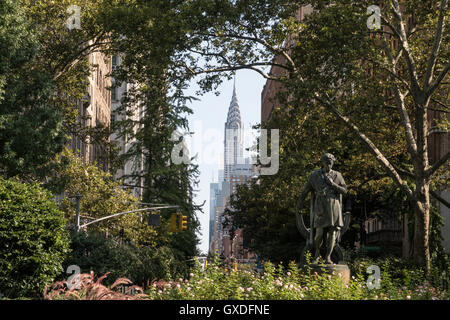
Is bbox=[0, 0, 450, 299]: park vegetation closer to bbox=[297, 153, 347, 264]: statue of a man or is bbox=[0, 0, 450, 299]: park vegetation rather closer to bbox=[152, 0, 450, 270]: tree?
bbox=[152, 0, 450, 270]: tree

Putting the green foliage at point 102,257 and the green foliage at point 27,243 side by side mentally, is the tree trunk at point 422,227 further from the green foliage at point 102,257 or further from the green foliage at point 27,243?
the green foliage at point 27,243

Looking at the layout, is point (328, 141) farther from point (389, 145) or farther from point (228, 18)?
point (228, 18)

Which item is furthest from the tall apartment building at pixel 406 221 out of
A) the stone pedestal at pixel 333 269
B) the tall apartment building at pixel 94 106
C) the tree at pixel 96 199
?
the tall apartment building at pixel 94 106

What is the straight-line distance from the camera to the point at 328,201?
57.0ft

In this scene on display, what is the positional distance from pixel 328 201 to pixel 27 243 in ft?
24.3

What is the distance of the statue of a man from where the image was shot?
17.3m

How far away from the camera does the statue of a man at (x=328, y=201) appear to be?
1734 centimetres

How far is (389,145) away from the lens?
103 feet

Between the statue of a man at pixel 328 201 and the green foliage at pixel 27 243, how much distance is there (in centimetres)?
652

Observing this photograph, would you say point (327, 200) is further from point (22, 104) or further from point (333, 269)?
point (22, 104)

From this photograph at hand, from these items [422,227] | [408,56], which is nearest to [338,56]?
[408,56]

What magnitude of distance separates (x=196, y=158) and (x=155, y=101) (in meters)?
31.9

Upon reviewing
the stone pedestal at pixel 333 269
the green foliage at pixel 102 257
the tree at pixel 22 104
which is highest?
the tree at pixel 22 104
